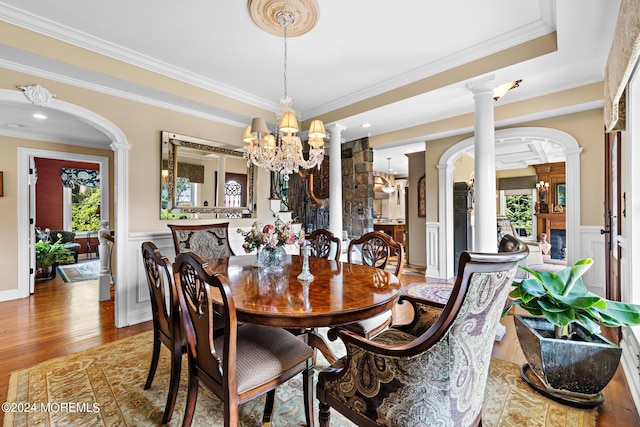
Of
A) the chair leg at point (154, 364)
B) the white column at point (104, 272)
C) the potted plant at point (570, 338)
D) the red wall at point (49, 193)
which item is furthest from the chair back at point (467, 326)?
the red wall at point (49, 193)

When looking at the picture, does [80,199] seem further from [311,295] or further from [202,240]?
[311,295]

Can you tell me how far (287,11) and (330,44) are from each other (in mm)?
548

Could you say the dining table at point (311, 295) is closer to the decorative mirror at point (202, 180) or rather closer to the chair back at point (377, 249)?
the chair back at point (377, 249)

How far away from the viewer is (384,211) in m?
10.6

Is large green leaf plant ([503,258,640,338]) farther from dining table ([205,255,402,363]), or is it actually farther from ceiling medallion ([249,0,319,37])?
ceiling medallion ([249,0,319,37])

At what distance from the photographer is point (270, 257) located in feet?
6.70

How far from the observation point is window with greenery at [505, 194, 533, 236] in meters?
9.63

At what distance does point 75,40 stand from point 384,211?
953cm

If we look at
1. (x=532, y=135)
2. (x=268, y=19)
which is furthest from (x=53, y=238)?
(x=532, y=135)

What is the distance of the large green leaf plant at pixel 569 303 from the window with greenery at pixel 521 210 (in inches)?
376

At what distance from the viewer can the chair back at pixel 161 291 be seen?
1412 millimetres

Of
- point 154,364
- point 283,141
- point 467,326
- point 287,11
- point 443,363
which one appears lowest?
point 154,364

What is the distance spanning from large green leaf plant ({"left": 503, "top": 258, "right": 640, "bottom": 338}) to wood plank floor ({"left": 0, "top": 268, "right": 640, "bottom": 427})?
1.48 ft

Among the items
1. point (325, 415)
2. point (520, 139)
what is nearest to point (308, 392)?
point (325, 415)
